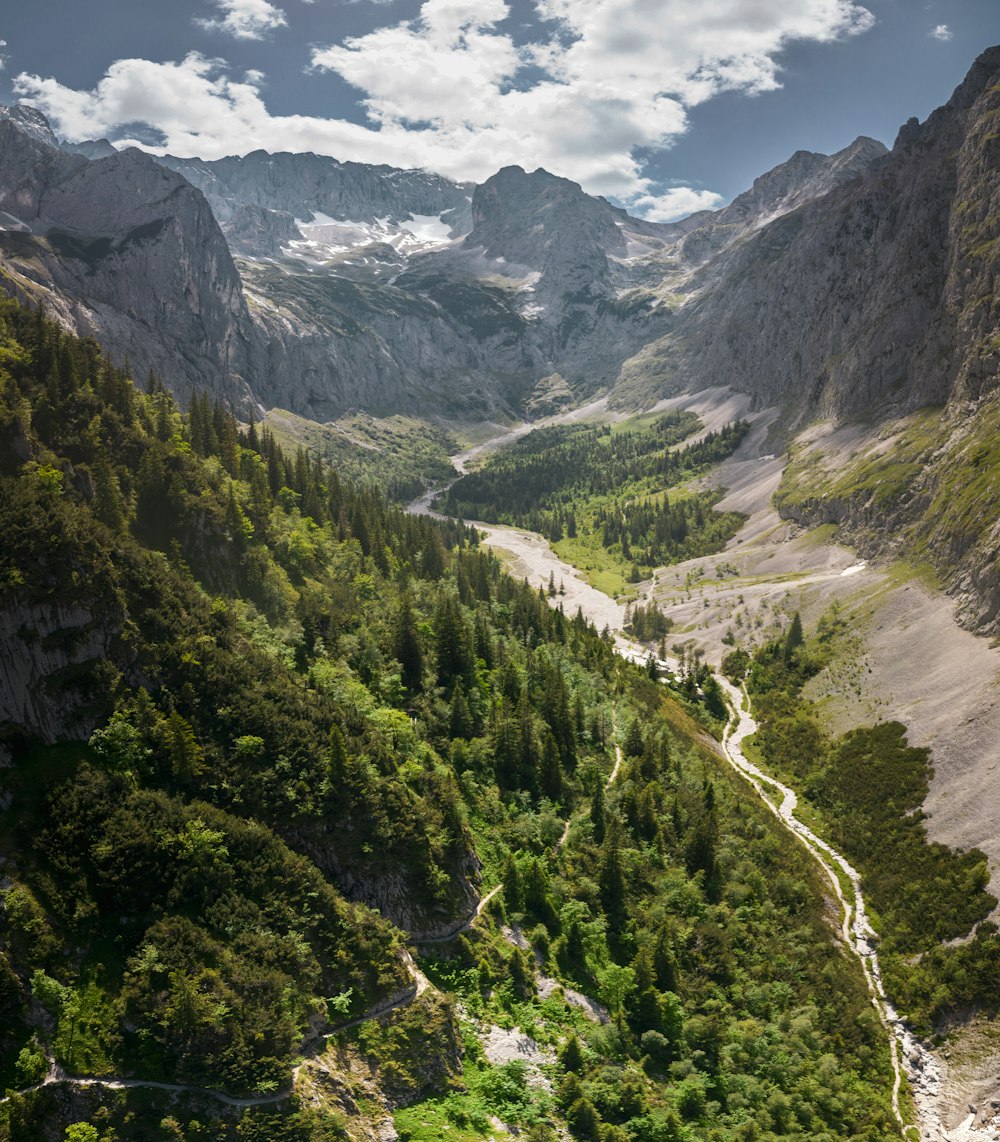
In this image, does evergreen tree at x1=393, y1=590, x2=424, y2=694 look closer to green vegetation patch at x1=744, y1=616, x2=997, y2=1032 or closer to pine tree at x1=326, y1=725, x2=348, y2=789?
pine tree at x1=326, y1=725, x2=348, y2=789

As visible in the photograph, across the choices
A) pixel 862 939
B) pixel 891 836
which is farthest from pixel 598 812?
pixel 891 836

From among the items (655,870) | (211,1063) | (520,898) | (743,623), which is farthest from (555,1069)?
(743,623)

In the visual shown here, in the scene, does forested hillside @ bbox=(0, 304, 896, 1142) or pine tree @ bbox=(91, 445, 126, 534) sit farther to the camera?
pine tree @ bbox=(91, 445, 126, 534)

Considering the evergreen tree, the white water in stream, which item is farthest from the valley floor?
the evergreen tree

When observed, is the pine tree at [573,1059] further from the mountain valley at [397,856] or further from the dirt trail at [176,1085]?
the dirt trail at [176,1085]

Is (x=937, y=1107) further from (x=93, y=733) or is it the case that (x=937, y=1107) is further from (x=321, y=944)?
(x=93, y=733)

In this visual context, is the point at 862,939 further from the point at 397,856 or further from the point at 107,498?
the point at 107,498

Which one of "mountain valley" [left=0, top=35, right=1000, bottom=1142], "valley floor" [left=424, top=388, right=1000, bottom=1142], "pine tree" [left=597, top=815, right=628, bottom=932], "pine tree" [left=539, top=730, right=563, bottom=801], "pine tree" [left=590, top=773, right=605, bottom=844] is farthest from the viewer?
"pine tree" [left=539, top=730, right=563, bottom=801]

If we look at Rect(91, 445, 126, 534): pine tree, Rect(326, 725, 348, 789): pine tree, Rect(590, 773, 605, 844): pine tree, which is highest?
Rect(91, 445, 126, 534): pine tree

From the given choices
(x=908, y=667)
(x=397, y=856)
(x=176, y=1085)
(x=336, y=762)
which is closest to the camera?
(x=176, y=1085)
